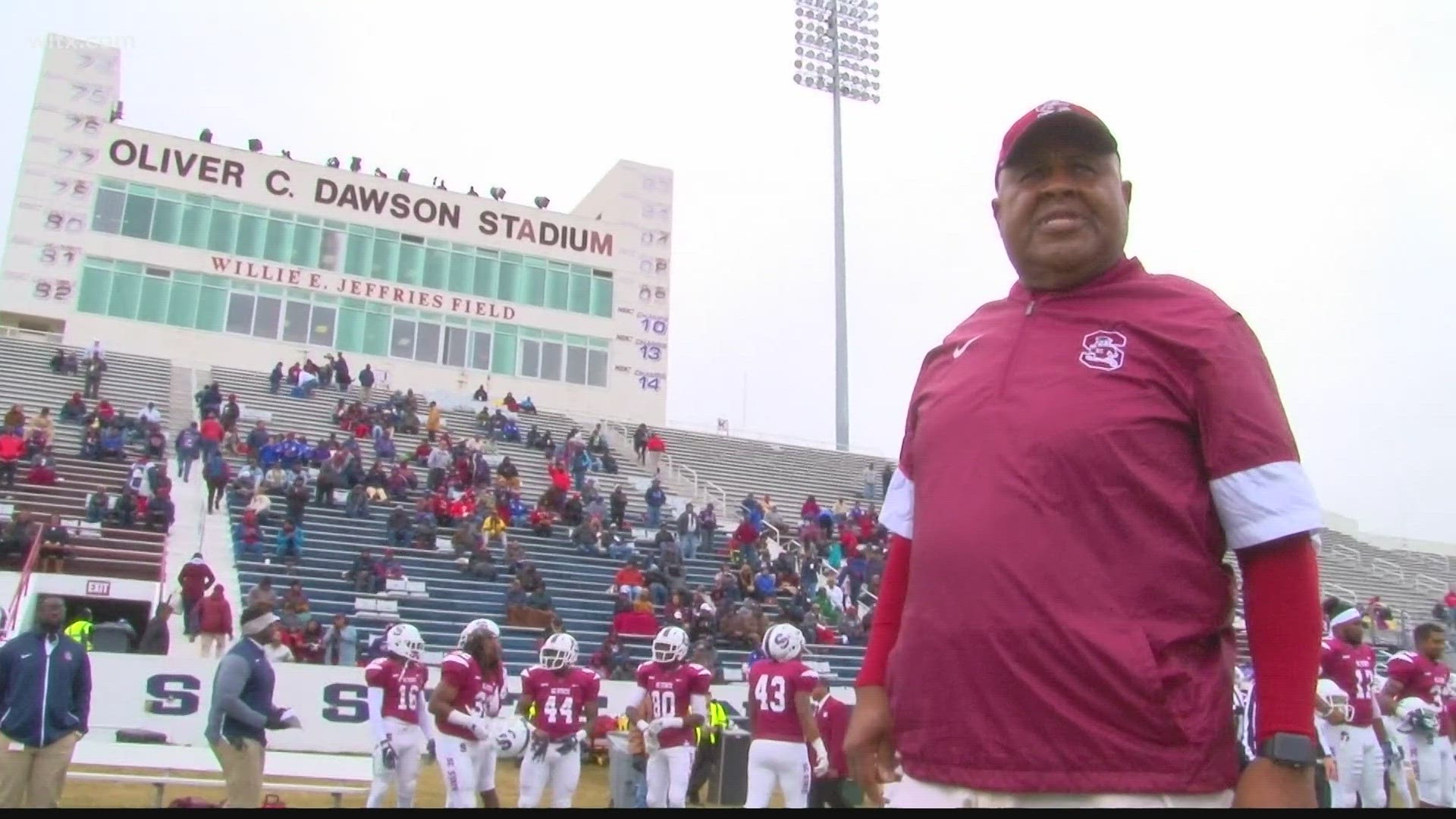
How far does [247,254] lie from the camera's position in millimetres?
39844

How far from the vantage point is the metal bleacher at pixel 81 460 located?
19.6 metres

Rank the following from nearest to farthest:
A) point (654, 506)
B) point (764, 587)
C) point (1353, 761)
A: point (1353, 761) → point (764, 587) → point (654, 506)

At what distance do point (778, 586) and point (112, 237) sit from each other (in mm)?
25801

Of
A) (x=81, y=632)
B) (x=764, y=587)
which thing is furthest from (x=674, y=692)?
(x=764, y=587)

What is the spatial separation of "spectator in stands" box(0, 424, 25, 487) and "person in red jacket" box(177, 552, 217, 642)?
18.1ft

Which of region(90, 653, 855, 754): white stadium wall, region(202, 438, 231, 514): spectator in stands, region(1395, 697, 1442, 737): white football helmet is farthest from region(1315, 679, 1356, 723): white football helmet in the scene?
region(202, 438, 231, 514): spectator in stands

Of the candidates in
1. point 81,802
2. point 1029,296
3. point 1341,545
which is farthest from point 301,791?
point 1341,545

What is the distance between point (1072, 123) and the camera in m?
2.41

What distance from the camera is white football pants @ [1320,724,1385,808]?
11.4 m

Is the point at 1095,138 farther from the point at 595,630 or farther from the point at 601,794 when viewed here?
the point at 595,630

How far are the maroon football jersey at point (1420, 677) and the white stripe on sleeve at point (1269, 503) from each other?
1191 cm

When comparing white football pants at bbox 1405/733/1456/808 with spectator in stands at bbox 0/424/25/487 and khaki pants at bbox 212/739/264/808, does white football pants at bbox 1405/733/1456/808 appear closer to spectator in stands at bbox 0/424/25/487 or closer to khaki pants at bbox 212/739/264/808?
khaki pants at bbox 212/739/264/808

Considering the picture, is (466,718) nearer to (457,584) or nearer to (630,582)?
(457,584)

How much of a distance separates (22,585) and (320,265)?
2485 centimetres
